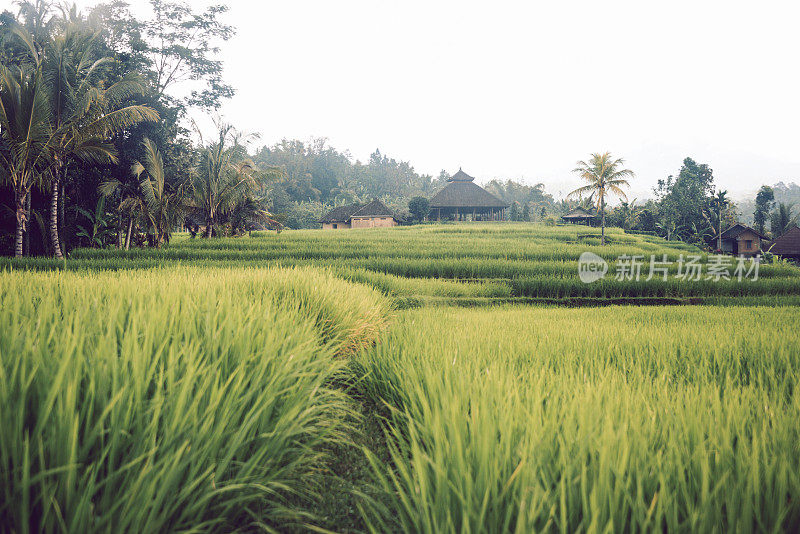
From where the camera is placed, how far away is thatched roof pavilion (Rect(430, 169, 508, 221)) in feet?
126

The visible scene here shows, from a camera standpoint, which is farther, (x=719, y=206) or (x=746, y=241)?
(x=719, y=206)

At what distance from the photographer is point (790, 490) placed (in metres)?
1.21

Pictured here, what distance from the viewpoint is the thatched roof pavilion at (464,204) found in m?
38.5

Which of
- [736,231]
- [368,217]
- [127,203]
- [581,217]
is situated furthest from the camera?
[368,217]

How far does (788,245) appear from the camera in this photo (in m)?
28.4

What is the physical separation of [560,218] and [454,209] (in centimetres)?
1059

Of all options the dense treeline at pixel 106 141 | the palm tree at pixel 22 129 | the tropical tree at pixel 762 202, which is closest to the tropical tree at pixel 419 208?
the dense treeline at pixel 106 141

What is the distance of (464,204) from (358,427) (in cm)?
3683

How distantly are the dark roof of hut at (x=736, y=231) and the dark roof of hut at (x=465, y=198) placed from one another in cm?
1730

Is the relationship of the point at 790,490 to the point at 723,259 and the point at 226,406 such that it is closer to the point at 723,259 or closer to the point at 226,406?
the point at 226,406

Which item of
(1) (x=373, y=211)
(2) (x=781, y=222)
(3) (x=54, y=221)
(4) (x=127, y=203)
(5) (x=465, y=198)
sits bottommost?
(3) (x=54, y=221)

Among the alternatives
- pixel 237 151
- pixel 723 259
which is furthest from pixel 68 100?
pixel 723 259

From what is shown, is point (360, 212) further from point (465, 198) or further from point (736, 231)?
point (736, 231)

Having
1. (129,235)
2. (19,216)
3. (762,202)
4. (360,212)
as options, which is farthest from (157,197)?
(762,202)
